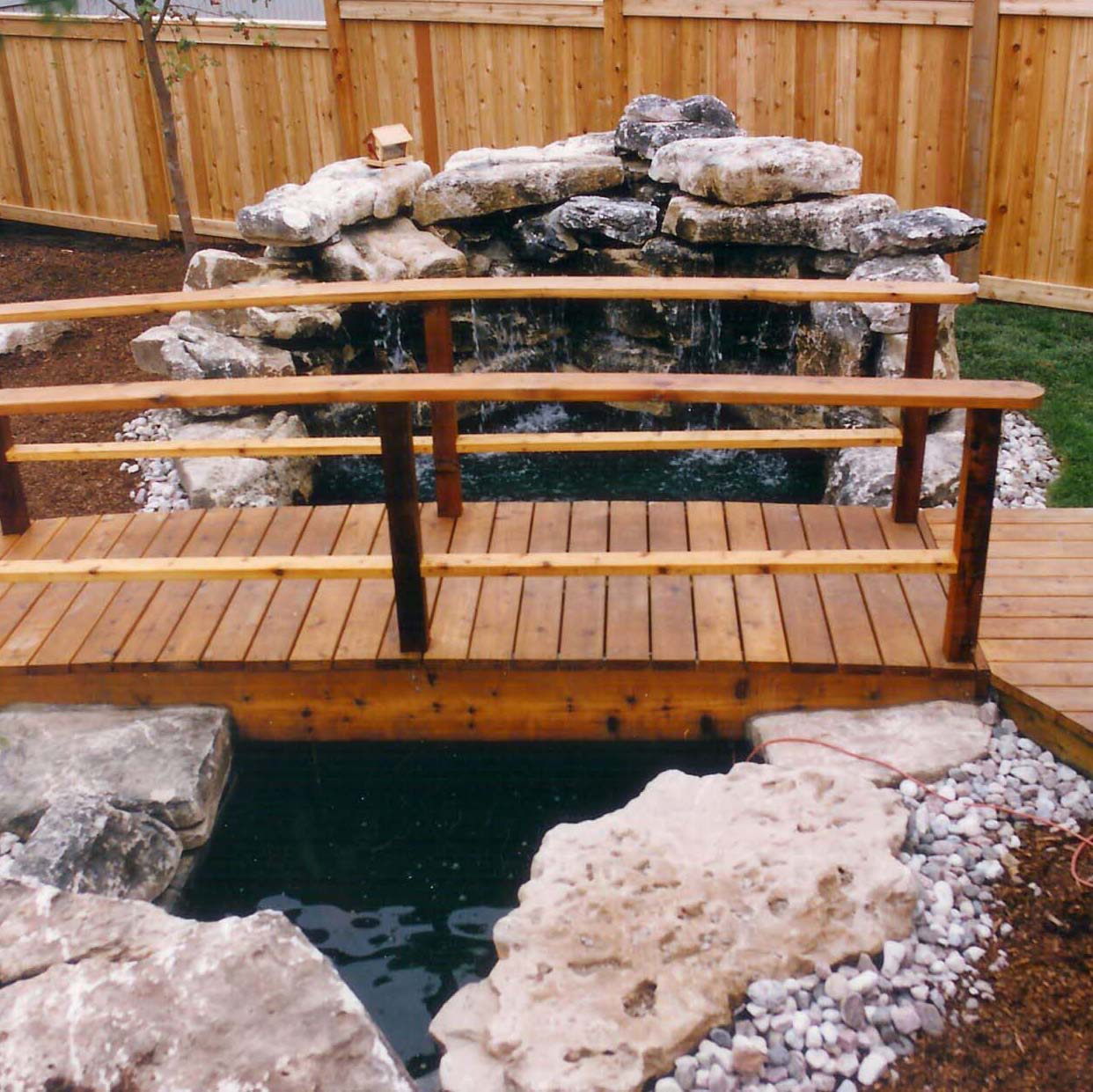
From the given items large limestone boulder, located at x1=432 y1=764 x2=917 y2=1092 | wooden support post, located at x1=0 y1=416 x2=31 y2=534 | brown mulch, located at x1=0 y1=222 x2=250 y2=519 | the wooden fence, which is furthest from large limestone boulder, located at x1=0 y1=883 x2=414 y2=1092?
the wooden fence

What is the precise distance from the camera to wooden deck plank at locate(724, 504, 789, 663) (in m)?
3.43

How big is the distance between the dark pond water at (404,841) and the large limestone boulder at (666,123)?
369cm

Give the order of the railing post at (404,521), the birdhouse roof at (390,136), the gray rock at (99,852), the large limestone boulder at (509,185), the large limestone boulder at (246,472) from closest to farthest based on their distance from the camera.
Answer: the gray rock at (99,852)
the railing post at (404,521)
the large limestone boulder at (246,472)
the large limestone boulder at (509,185)
the birdhouse roof at (390,136)

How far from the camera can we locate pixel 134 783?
3.30 metres

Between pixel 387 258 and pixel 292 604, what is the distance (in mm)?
2751

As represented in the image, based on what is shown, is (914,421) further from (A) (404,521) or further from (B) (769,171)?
(B) (769,171)

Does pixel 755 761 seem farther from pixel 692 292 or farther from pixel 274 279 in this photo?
pixel 274 279

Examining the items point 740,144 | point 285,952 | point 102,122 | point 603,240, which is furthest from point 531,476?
point 102,122

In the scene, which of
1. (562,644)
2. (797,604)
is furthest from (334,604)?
(797,604)

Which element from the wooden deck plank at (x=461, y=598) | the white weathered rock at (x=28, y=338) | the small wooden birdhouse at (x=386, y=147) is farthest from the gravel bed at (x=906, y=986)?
the white weathered rock at (x=28, y=338)

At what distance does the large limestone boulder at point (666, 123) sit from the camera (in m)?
6.30

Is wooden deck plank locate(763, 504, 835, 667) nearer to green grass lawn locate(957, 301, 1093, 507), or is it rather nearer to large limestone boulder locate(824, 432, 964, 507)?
large limestone boulder locate(824, 432, 964, 507)

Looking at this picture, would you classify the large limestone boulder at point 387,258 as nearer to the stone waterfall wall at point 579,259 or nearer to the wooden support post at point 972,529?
the stone waterfall wall at point 579,259

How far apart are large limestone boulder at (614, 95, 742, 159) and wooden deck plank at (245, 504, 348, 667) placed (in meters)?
2.94
